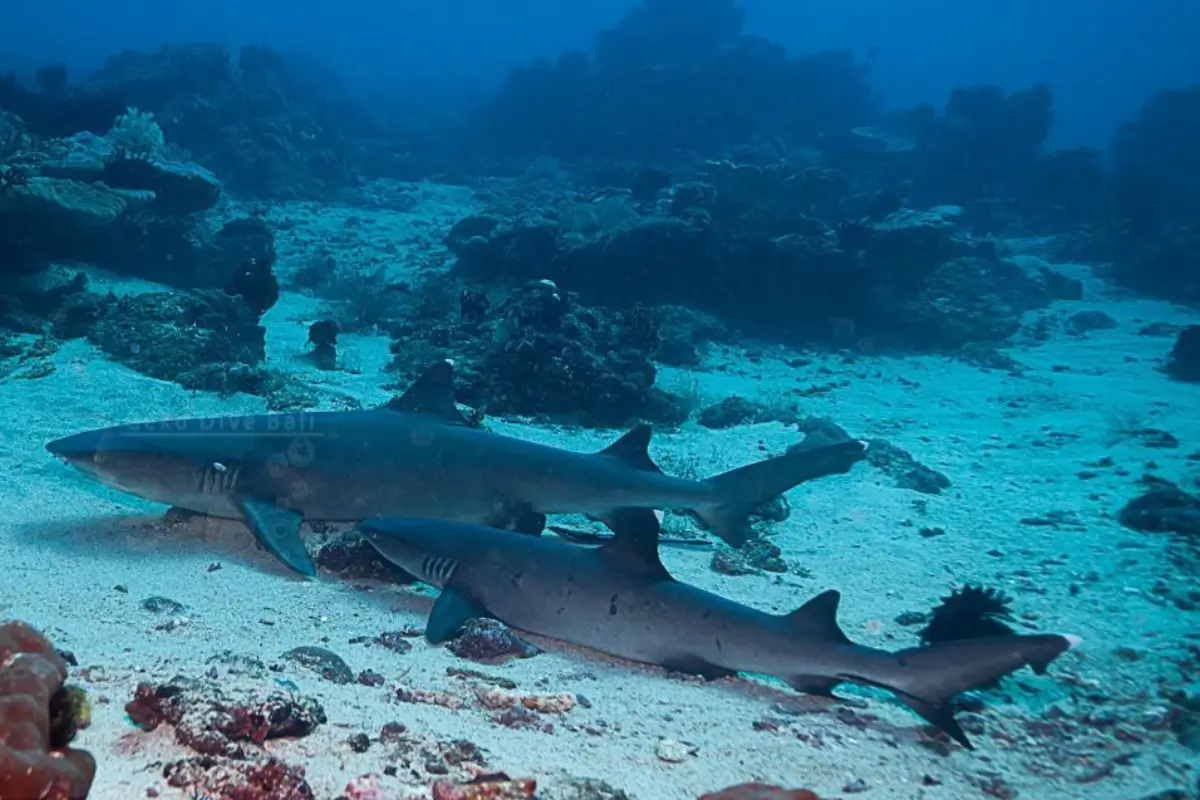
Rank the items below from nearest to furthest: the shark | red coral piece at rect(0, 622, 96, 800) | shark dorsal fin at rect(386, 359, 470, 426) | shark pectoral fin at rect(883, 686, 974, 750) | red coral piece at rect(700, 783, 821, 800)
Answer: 1. red coral piece at rect(0, 622, 96, 800)
2. red coral piece at rect(700, 783, 821, 800)
3. shark pectoral fin at rect(883, 686, 974, 750)
4. the shark
5. shark dorsal fin at rect(386, 359, 470, 426)

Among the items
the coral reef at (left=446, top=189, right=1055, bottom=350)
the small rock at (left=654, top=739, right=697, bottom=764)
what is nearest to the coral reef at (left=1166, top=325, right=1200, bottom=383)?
the coral reef at (left=446, top=189, right=1055, bottom=350)

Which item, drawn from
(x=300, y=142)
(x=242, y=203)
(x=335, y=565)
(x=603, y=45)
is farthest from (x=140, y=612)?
(x=603, y=45)

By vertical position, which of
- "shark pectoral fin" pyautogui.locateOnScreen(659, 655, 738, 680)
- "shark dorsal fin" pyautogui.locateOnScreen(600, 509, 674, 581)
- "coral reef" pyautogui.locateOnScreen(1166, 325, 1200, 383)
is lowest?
"shark pectoral fin" pyautogui.locateOnScreen(659, 655, 738, 680)

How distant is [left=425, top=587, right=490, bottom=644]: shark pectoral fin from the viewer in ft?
15.0

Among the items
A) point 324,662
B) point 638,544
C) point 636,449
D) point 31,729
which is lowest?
point 324,662

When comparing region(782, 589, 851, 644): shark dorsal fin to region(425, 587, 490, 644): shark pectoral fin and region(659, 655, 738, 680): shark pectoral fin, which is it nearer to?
region(659, 655, 738, 680): shark pectoral fin

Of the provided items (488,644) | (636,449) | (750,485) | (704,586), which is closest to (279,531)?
(488,644)

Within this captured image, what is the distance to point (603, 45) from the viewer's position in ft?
154

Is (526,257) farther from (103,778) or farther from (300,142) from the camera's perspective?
(300,142)

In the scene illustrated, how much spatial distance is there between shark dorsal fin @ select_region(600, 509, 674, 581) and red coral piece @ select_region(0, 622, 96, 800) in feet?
9.83

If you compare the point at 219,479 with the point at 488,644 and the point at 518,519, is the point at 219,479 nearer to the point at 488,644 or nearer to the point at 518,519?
the point at 518,519

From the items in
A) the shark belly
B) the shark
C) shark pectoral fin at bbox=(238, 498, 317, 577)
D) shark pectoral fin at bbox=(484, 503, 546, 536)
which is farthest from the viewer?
shark pectoral fin at bbox=(484, 503, 546, 536)

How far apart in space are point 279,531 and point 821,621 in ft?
12.4

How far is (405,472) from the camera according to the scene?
6129 mm
